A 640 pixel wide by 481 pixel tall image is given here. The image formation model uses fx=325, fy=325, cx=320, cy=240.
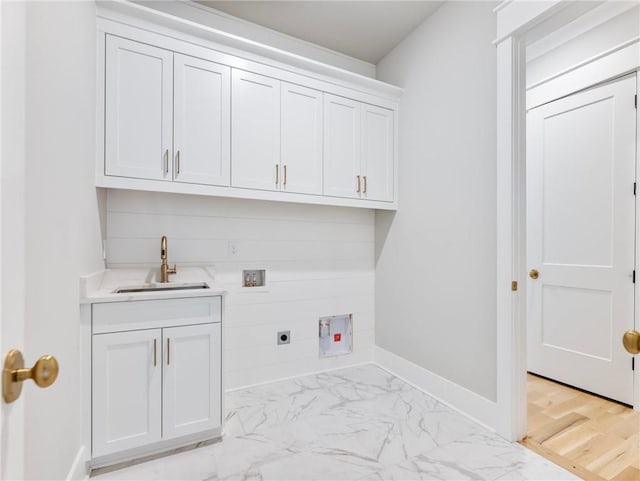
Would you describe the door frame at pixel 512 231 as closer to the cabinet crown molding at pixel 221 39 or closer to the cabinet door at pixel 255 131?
the cabinet crown molding at pixel 221 39

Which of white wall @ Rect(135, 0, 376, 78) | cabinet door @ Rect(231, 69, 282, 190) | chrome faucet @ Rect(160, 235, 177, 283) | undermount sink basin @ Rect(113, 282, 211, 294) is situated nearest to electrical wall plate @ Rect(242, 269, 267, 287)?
undermount sink basin @ Rect(113, 282, 211, 294)

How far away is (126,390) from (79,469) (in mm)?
352

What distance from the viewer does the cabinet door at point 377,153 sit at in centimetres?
275

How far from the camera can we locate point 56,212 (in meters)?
1.26

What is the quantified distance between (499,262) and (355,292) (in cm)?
139

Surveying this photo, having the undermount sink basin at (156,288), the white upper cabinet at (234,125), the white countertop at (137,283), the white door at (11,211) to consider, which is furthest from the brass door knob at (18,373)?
the white upper cabinet at (234,125)

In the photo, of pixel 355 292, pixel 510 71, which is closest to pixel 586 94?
pixel 510 71

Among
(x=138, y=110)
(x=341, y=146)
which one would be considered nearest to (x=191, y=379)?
(x=138, y=110)

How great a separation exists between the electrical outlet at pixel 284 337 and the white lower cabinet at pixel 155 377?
2.95ft

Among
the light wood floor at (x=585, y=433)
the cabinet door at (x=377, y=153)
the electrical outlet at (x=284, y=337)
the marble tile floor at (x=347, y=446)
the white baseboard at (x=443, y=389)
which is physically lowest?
the light wood floor at (x=585, y=433)

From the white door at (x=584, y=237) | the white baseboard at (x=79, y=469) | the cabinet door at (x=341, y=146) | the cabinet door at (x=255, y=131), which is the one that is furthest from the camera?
the cabinet door at (x=341, y=146)

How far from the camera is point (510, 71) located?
6.18 feet

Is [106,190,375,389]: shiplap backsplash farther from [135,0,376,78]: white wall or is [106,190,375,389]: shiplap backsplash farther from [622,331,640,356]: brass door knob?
[622,331,640,356]: brass door knob

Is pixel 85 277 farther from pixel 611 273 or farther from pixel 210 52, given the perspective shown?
pixel 611 273
